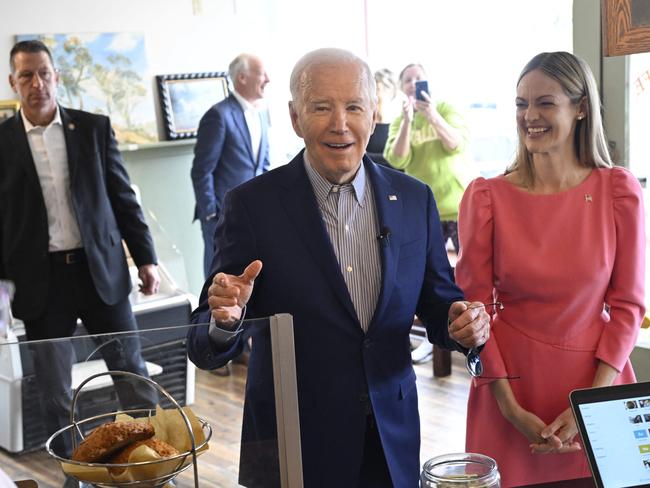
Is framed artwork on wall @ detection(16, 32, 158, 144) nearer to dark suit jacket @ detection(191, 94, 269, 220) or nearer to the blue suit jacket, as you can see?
dark suit jacket @ detection(191, 94, 269, 220)

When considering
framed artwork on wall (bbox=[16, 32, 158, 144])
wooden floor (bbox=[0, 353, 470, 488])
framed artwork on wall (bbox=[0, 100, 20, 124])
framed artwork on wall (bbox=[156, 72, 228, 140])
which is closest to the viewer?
wooden floor (bbox=[0, 353, 470, 488])

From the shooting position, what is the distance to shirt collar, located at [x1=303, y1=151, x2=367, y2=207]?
1.91m

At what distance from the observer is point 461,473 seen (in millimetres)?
1427

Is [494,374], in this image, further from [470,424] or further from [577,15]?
[577,15]

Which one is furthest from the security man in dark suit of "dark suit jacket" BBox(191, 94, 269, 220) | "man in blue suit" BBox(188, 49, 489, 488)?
Result: "dark suit jacket" BBox(191, 94, 269, 220)

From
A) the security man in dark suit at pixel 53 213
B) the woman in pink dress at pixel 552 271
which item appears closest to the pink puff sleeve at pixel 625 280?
the woman in pink dress at pixel 552 271

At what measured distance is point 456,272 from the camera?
7.34 feet

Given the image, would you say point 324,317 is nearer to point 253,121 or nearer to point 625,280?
point 625,280

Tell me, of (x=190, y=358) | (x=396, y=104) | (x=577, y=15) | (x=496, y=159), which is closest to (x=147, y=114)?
(x=396, y=104)

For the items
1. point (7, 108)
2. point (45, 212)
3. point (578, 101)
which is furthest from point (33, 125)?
point (7, 108)

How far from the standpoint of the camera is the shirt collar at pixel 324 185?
1912mm

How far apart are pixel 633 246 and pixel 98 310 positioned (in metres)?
2.13

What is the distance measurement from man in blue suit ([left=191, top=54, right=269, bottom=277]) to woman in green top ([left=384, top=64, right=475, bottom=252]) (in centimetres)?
89

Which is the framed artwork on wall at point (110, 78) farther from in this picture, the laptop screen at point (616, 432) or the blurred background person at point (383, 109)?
the laptop screen at point (616, 432)
